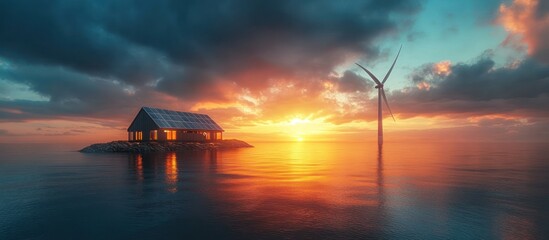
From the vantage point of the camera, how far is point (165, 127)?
238ft

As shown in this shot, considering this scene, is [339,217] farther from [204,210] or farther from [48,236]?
[48,236]

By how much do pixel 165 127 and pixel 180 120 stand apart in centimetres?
848

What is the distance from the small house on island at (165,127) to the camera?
73.2 meters

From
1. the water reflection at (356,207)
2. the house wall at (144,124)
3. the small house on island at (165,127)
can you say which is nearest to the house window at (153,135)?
the small house on island at (165,127)

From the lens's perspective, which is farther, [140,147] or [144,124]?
[144,124]

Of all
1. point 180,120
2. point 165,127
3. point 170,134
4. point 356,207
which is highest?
point 180,120

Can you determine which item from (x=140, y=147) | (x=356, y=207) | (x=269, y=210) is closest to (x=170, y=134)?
(x=140, y=147)

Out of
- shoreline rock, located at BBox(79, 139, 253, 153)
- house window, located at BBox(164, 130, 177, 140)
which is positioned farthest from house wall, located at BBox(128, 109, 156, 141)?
shoreline rock, located at BBox(79, 139, 253, 153)

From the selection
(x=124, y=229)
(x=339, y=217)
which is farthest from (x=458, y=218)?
(x=124, y=229)

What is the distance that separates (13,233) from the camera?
42.3 ft

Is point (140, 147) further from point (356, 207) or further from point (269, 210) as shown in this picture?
point (356, 207)

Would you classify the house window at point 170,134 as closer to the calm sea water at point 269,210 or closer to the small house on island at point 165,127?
the small house on island at point 165,127

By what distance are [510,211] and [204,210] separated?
17.1 meters

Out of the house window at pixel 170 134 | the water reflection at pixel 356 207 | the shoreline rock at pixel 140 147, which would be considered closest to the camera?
the water reflection at pixel 356 207
